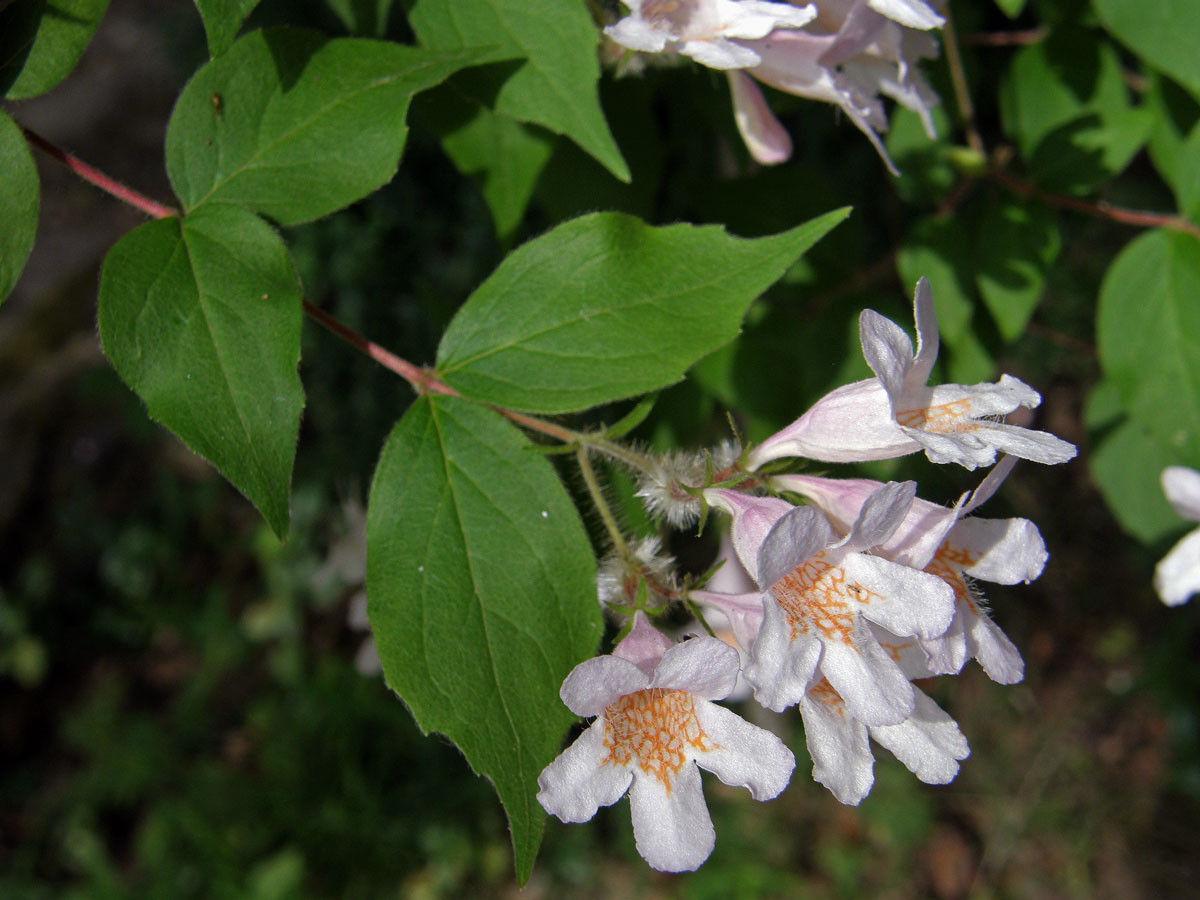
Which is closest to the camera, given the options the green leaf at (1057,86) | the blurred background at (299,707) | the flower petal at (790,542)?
the flower petal at (790,542)

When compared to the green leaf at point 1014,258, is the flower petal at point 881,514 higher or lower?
higher

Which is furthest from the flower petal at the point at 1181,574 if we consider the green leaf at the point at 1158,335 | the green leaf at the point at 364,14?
the green leaf at the point at 364,14

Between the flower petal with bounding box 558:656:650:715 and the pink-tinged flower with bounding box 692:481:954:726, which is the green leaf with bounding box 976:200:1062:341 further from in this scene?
the flower petal with bounding box 558:656:650:715

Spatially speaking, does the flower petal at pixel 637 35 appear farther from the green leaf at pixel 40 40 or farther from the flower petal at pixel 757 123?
the green leaf at pixel 40 40

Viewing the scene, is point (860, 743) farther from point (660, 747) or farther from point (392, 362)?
point (392, 362)

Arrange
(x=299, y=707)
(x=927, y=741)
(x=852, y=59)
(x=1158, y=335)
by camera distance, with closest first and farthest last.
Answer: (x=927, y=741) < (x=852, y=59) < (x=1158, y=335) < (x=299, y=707)

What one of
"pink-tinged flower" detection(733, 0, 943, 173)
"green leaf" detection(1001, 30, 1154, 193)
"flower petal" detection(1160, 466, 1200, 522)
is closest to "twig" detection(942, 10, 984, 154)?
"green leaf" detection(1001, 30, 1154, 193)

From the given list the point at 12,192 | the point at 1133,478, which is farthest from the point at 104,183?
the point at 1133,478

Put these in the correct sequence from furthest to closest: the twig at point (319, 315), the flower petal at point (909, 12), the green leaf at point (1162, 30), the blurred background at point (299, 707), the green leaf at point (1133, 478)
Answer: the blurred background at point (299, 707), the green leaf at point (1133, 478), the green leaf at point (1162, 30), the twig at point (319, 315), the flower petal at point (909, 12)
